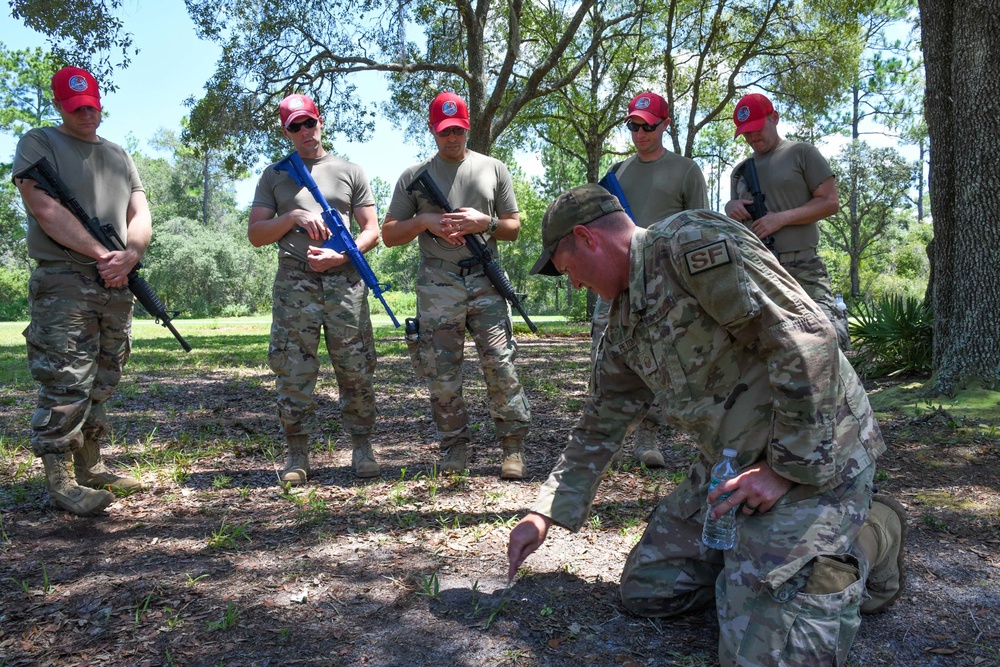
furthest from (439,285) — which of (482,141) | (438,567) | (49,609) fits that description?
(482,141)

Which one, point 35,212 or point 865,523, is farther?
point 35,212

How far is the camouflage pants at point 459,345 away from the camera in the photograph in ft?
14.0

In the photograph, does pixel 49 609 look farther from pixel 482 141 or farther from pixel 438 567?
pixel 482 141

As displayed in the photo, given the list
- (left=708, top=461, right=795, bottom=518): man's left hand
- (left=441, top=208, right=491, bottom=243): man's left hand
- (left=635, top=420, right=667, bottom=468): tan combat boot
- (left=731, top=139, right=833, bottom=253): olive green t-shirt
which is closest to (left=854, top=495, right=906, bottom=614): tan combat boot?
(left=708, top=461, right=795, bottom=518): man's left hand

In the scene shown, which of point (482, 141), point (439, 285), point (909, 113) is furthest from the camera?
point (909, 113)

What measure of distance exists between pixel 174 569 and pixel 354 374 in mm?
1593

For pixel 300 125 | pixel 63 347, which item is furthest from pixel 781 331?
pixel 63 347

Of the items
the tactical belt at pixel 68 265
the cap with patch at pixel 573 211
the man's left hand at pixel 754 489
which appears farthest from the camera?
the tactical belt at pixel 68 265

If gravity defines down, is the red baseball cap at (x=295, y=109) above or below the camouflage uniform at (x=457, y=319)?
above

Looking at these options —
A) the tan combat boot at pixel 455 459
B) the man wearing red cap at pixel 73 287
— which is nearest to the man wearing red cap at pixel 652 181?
the tan combat boot at pixel 455 459

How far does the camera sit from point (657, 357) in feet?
7.97

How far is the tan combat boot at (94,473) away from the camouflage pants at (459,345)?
6.04 ft

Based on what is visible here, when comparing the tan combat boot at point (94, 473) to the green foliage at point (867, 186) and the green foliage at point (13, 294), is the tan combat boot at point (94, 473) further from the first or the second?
the green foliage at point (13, 294)

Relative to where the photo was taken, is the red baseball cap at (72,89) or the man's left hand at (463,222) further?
the man's left hand at (463,222)
